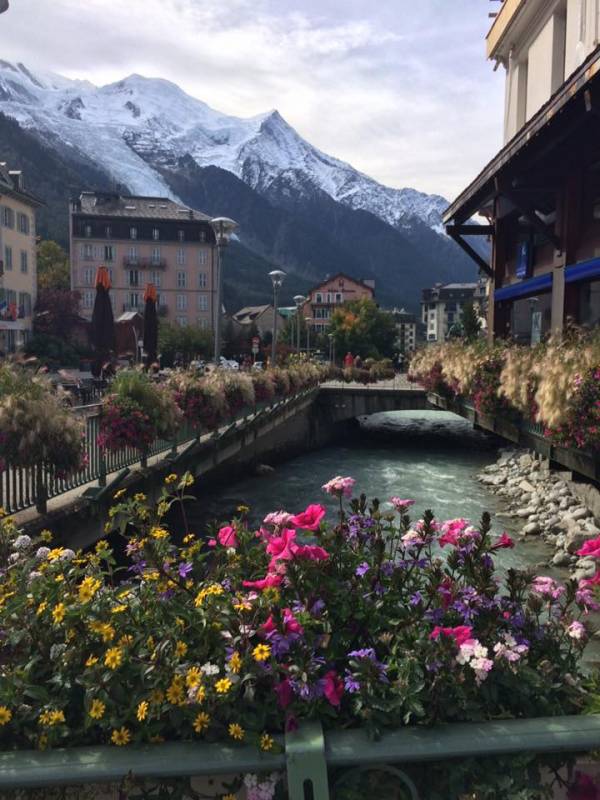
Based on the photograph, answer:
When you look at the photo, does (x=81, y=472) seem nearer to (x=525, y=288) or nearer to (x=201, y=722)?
(x=201, y=722)

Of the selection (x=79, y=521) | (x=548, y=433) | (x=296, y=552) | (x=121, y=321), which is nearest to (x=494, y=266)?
(x=548, y=433)

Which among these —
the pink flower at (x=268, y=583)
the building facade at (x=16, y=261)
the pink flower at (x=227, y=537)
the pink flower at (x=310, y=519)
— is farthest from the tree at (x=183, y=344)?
the pink flower at (x=268, y=583)

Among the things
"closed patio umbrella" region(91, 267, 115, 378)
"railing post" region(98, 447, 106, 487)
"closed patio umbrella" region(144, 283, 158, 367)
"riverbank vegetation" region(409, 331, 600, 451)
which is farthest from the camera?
"closed patio umbrella" region(144, 283, 158, 367)

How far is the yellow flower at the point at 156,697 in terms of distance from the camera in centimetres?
207

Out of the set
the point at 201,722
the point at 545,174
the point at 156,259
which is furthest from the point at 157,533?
the point at 156,259

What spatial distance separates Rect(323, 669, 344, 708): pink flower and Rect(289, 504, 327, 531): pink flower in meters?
0.67

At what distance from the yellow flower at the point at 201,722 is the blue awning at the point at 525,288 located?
15565mm

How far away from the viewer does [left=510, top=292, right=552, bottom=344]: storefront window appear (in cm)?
2083

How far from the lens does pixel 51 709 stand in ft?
6.85

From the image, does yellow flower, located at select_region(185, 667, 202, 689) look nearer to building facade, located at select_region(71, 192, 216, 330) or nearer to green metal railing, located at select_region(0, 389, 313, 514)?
green metal railing, located at select_region(0, 389, 313, 514)

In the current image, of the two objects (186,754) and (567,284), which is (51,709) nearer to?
(186,754)

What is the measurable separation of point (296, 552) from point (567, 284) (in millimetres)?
13852

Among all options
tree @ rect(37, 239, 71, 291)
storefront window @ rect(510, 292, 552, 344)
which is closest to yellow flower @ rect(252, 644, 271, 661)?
storefront window @ rect(510, 292, 552, 344)

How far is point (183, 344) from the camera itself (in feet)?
204
